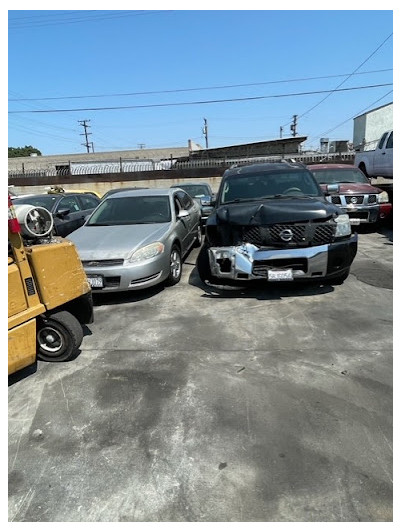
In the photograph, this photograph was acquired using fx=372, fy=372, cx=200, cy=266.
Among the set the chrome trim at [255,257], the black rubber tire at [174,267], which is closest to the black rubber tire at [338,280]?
the chrome trim at [255,257]

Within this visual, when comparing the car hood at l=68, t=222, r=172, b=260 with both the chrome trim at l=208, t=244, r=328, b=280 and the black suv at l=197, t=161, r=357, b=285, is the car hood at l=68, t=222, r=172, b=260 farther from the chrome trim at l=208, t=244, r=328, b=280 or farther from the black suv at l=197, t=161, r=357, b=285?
the chrome trim at l=208, t=244, r=328, b=280

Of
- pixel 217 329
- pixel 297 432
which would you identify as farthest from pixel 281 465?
pixel 217 329

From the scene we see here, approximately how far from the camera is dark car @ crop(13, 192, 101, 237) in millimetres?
8414

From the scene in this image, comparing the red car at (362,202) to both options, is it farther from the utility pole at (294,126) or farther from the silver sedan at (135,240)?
the utility pole at (294,126)

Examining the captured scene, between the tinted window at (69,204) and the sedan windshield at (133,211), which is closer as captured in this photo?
the sedan windshield at (133,211)

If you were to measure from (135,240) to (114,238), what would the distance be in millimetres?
362

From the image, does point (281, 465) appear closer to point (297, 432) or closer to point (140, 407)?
point (297, 432)

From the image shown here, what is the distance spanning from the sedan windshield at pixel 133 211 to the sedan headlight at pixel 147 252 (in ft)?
3.03

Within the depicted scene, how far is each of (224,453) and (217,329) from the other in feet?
6.17

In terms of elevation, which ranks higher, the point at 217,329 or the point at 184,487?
the point at 217,329

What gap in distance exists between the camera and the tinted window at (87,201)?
33.8 ft

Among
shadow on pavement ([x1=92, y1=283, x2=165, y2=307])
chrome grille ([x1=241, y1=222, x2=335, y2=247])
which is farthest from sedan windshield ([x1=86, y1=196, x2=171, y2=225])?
chrome grille ([x1=241, y1=222, x2=335, y2=247])

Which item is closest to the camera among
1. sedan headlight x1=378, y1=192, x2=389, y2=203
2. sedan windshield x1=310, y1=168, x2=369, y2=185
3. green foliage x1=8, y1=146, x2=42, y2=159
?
sedan headlight x1=378, y1=192, x2=389, y2=203
